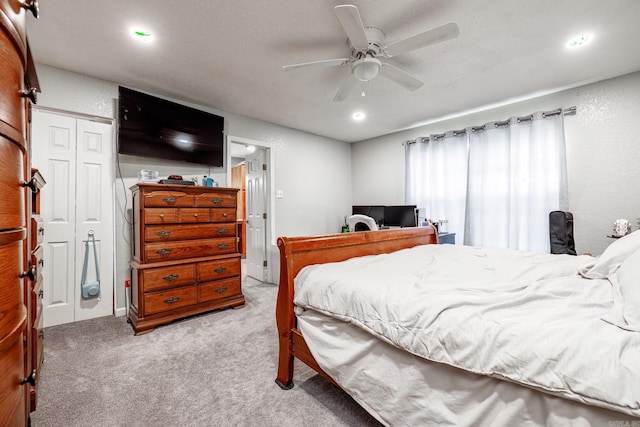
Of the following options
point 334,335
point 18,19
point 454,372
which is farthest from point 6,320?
point 454,372

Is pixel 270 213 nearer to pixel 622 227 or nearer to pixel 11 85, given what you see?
pixel 11 85

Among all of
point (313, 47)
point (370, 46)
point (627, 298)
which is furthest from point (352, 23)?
point (627, 298)

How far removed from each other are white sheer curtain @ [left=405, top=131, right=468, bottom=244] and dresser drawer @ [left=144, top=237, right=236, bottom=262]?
300 centimetres

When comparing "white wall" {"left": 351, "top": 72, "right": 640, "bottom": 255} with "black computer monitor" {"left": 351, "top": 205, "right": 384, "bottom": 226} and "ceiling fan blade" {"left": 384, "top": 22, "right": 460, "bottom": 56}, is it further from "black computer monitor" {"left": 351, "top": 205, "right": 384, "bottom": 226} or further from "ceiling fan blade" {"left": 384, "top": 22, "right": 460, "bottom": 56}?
"ceiling fan blade" {"left": 384, "top": 22, "right": 460, "bottom": 56}

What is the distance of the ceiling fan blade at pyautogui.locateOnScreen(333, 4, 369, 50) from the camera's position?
1588mm

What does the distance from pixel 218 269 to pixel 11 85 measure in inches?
95.9

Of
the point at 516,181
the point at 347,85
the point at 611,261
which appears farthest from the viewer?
the point at 516,181

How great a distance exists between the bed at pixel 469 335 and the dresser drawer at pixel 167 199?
167cm

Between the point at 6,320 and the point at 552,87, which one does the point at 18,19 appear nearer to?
the point at 6,320

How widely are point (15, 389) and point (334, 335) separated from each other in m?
1.12

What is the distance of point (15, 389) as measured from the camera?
2.62 ft

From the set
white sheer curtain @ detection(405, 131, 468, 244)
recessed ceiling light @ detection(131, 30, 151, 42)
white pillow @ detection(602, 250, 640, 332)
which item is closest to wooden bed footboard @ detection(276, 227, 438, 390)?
white pillow @ detection(602, 250, 640, 332)

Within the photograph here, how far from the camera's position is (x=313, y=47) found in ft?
7.67

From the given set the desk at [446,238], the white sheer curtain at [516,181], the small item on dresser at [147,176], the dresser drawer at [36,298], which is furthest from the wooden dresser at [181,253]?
the white sheer curtain at [516,181]
